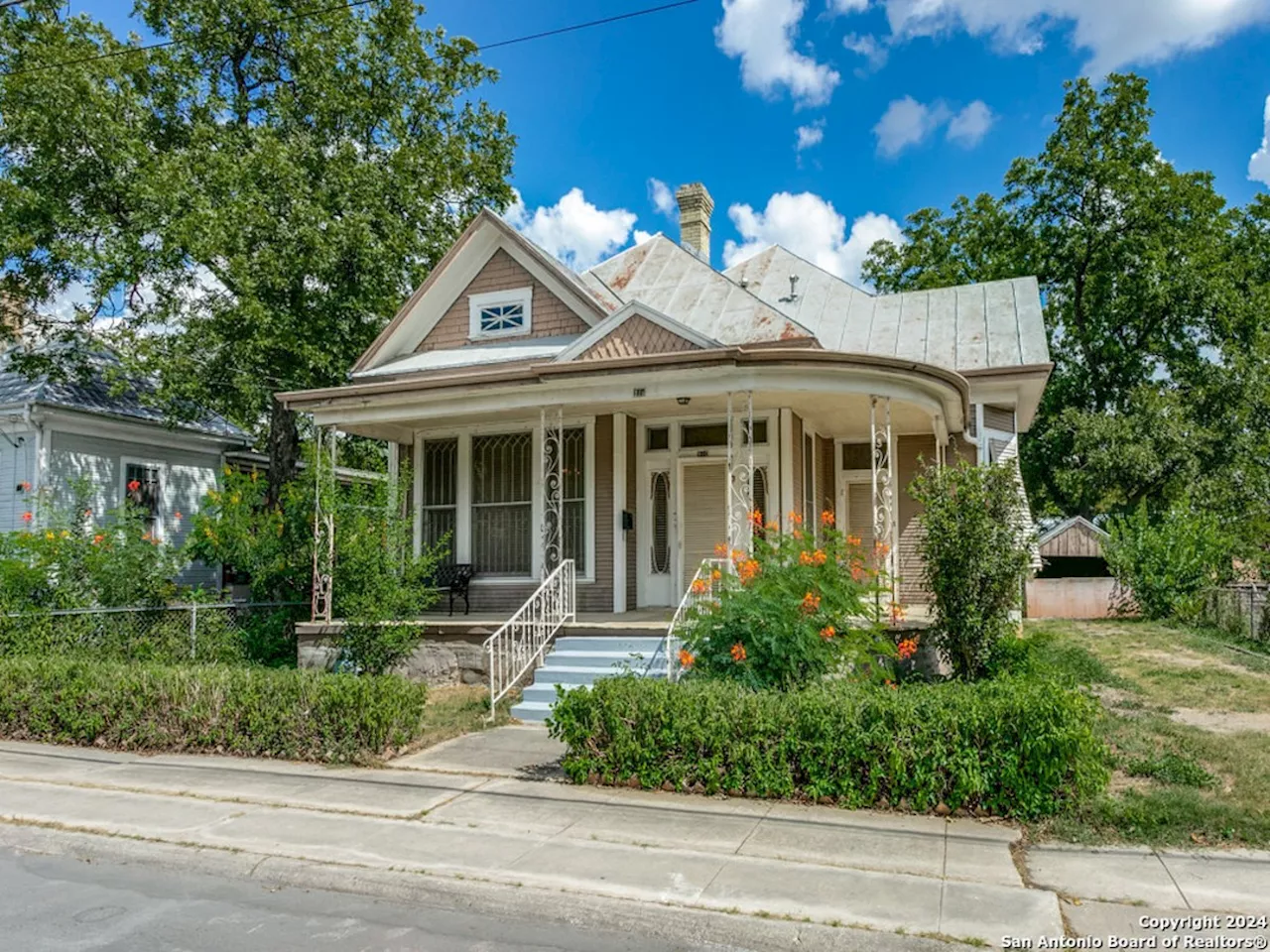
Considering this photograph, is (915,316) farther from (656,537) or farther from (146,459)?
(146,459)

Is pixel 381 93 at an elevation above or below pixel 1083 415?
above

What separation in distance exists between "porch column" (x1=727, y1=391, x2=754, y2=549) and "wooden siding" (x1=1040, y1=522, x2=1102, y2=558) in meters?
15.0

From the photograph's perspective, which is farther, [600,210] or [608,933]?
[600,210]

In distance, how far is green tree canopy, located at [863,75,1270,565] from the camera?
26938 mm

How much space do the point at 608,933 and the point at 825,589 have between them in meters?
4.24

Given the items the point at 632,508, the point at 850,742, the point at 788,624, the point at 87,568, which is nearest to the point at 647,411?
the point at 632,508

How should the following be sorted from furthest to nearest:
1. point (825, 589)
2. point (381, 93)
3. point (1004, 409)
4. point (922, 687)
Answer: point (381, 93) → point (1004, 409) → point (825, 589) → point (922, 687)

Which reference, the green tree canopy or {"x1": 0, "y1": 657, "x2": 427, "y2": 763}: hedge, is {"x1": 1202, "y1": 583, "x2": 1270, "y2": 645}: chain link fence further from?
{"x1": 0, "y1": 657, "x2": 427, "y2": 763}: hedge

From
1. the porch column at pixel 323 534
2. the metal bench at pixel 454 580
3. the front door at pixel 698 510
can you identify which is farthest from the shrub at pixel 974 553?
the porch column at pixel 323 534

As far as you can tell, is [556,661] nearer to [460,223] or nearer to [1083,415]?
[460,223]

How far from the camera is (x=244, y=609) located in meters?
14.0

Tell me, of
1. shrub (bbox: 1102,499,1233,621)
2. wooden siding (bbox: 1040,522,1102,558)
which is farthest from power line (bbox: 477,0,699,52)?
wooden siding (bbox: 1040,522,1102,558)

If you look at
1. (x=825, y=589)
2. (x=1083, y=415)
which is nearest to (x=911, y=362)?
(x=825, y=589)

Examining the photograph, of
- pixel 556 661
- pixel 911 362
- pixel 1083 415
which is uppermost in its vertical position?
pixel 1083 415
